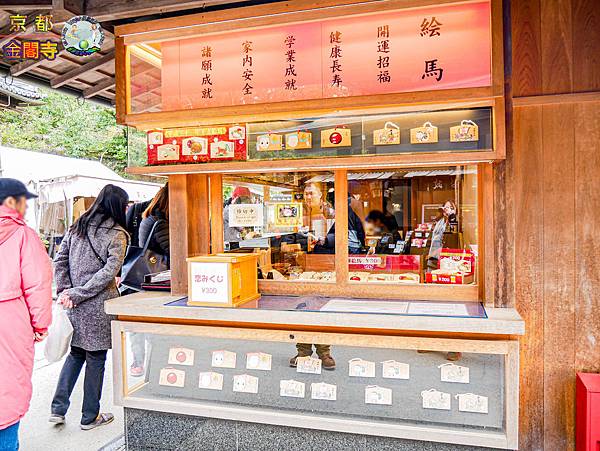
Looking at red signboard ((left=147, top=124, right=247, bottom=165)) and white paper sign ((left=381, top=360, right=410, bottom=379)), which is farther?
red signboard ((left=147, top=124, right=247, bottom=165))

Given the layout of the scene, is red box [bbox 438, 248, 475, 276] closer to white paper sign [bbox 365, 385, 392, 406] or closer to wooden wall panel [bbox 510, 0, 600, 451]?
wooden wall panel [bbox 510, 0, 600, 451]

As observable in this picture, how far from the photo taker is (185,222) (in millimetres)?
3074

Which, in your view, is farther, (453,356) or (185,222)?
(185,222)

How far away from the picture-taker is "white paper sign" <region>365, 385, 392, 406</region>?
8.15 feet

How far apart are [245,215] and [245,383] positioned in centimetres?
113

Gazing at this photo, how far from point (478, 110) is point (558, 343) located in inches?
53.2

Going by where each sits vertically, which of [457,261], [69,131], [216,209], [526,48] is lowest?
[457,261]

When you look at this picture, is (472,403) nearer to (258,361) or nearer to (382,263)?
(382,263)

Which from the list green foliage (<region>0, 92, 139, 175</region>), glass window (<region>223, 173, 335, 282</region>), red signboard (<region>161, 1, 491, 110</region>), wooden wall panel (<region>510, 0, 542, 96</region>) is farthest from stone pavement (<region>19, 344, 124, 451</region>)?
green foliage (<region>0, 92, 139, 175</region>)

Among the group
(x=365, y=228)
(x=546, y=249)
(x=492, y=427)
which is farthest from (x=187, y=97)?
(x=492, y=427)

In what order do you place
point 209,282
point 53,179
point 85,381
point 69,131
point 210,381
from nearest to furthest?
point 209,282, point 210,381, point 85,381, point 53,179, point 69,131

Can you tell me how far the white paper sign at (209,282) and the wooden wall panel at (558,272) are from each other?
1816mm

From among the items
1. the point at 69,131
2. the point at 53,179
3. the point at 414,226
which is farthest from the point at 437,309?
the point at 69,131

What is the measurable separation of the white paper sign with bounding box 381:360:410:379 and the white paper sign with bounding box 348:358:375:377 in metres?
0.07
